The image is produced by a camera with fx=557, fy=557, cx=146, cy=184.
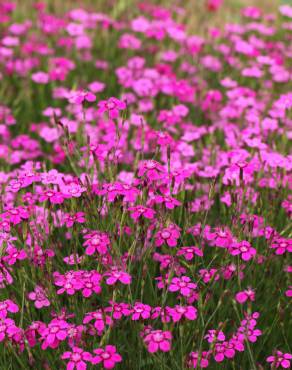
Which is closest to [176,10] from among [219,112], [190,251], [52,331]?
[219,112]

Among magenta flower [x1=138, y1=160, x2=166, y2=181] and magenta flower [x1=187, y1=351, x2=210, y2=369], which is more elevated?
magenta flower [x1=138, y1=160, x2=166, y2=181]

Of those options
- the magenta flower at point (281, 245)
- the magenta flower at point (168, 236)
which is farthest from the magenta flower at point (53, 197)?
the magenta flower at point (281, 245)

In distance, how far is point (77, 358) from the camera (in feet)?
6.77

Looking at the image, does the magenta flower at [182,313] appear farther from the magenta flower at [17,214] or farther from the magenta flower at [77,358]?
the magenta flower at [17,214]

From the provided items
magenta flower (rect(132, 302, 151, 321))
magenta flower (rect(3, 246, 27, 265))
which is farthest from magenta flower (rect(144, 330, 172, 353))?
magenta flower (rect(3, 246, 27, 265))

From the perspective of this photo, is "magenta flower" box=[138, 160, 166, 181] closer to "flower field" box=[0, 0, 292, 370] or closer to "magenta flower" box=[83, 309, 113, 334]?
"flower field" box=[0, 0, 292, 370]

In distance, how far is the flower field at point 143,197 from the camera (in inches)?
89.6

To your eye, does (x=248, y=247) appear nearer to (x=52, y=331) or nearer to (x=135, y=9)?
(x=52, y=331)

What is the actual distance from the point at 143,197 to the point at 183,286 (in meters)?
0.41

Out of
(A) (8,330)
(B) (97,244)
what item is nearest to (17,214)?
(B) (97,244)

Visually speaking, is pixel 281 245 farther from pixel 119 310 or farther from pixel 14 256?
pixel 14 256

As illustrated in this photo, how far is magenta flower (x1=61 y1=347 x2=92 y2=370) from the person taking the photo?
2037mm

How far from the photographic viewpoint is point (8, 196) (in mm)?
3355

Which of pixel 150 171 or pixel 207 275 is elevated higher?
pixel 150 171
